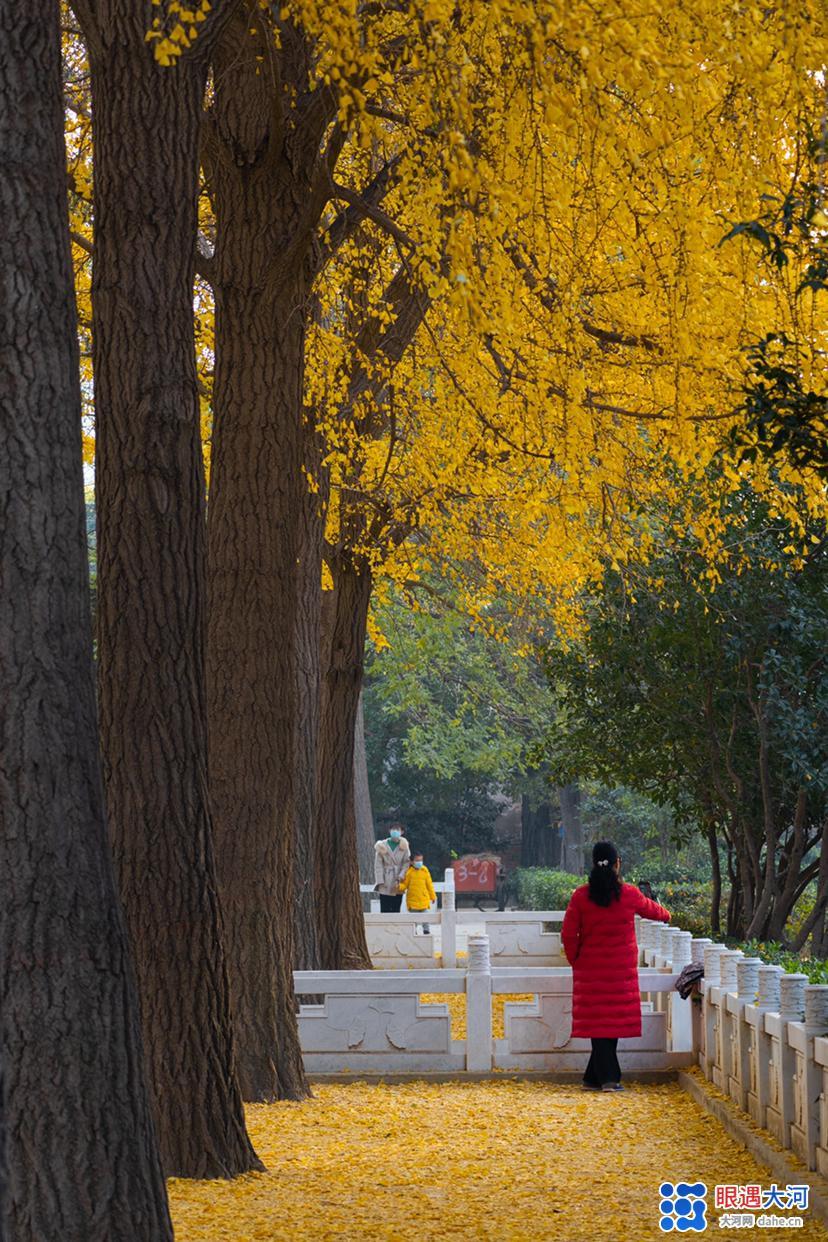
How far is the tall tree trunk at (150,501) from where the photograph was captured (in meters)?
8.27

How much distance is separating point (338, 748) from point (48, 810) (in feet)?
46.2

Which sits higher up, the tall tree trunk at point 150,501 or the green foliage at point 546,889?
the tall tree trunk at point 150,501

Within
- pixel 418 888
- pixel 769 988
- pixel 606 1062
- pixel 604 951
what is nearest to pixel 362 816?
pixel 418 888

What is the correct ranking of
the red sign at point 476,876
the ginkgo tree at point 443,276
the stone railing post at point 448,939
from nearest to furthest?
the ginkgo tree at point 443,276
the stone railing post at point 448,939
the red sign at point 476,876

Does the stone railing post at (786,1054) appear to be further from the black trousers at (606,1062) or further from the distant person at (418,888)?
the distant person at (418,888)

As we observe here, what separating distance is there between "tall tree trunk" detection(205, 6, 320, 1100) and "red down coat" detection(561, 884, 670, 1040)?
8.66ft

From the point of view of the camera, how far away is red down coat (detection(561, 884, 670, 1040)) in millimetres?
12836

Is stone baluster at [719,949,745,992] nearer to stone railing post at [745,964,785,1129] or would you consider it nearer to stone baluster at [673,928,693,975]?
stone railing post at [745,964,785,1129]

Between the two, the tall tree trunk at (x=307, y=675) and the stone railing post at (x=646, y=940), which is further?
the stone railing post at (x=646, y=940)

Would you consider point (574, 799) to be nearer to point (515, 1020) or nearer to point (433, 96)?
point (515, 1020)

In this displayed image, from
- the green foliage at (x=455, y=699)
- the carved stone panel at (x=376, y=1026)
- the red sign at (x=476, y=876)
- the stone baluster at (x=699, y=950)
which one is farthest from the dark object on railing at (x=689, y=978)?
the red sign at (x=476, y=876)

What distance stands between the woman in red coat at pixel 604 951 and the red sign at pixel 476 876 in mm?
→ 31471

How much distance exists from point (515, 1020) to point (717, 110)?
729 centimetres

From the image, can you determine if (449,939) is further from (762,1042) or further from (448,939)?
(762,1042)
